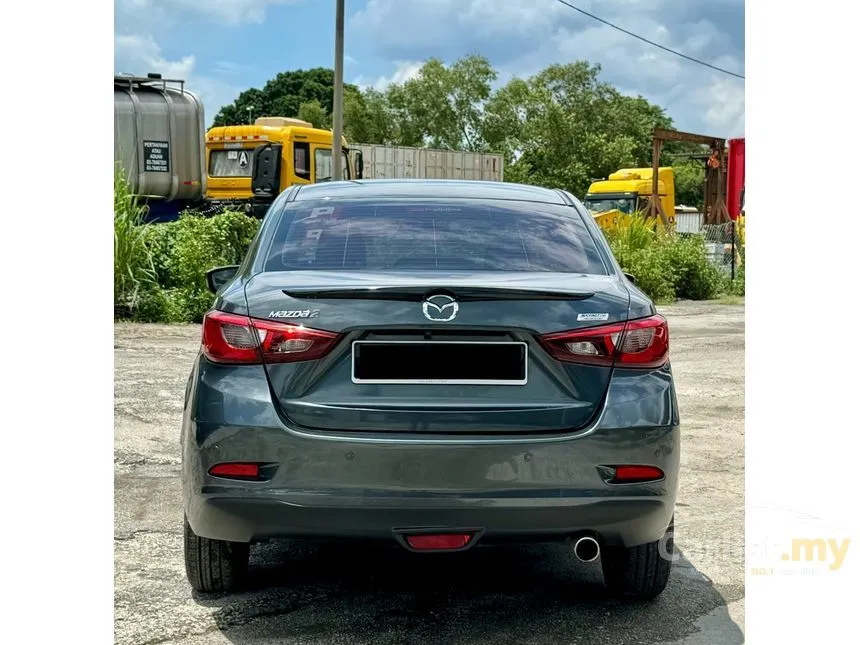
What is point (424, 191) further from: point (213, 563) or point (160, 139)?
point (160, 139)

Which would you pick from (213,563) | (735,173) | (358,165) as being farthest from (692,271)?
(213,563)

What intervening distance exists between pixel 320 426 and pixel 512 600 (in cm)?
133

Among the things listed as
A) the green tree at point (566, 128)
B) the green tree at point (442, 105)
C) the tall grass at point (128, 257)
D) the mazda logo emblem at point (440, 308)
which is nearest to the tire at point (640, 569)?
the mazda logo emblem at point (440, 308)

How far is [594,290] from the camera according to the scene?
13.1 ft

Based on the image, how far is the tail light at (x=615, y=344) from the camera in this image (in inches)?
150

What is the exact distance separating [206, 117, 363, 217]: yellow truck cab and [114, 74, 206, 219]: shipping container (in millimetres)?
1029

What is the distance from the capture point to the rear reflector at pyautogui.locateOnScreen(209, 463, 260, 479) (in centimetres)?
373

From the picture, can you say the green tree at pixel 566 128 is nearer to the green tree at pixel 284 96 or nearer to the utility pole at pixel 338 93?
the green tree at pixel 284 96

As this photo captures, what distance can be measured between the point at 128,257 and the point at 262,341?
38.3 ft

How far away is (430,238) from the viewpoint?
443cm
